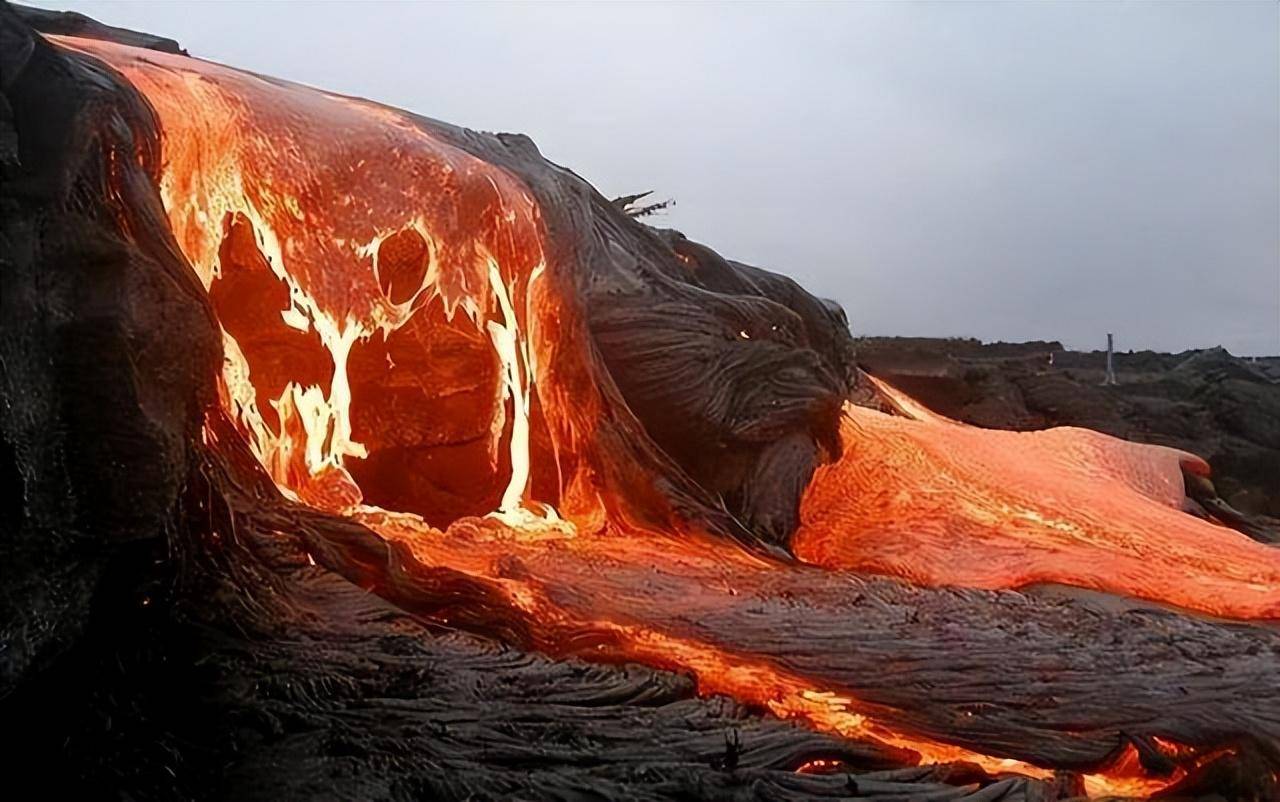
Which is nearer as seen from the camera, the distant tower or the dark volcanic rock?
the dark volcanic rock

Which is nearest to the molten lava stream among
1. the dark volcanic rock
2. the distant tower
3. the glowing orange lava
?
the glowing orange lava

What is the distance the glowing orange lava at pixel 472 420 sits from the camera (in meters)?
3.91

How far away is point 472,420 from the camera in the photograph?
543 centimetres

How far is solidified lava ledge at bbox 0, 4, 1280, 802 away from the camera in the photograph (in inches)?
89.4

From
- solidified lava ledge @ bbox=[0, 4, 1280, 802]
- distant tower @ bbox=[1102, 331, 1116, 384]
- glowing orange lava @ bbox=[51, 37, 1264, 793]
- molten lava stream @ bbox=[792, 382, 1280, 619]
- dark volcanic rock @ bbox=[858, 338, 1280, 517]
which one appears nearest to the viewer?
solidified lava ledge @ bbox=[0, 4, 1280, 802]

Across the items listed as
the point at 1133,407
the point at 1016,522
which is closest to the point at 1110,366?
the point at 1133,407

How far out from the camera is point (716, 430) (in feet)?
16.7

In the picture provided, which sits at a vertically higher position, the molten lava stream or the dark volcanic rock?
the dark volcanic rock

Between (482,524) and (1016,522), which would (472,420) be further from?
(1016,522)

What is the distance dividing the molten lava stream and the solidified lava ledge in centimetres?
2

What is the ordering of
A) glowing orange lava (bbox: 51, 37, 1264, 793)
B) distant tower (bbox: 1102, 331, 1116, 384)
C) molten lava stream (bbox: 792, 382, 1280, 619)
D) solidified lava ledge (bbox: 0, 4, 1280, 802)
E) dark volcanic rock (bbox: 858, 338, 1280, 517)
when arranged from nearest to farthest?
1. solidified lava ledge (bbox: 0, 4, 1280, 802)
2. glowing orange lava (bbox: 51, 37, 1264, 793)
3. molten lava stream (bbox: 792, 382, 1280, 619)
4. dark volcanic rock (bbox: 858, 338, 1280, 517)
5. distant tower (bbox: 1102, 331, 1116, 384)

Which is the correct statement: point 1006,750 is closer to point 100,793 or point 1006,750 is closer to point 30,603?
point 100,793

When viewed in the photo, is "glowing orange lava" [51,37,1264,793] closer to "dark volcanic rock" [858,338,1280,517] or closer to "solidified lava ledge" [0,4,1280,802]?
"solidified lava ledge" [0,4,1280,802]

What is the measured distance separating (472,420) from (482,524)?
1.20 metres
